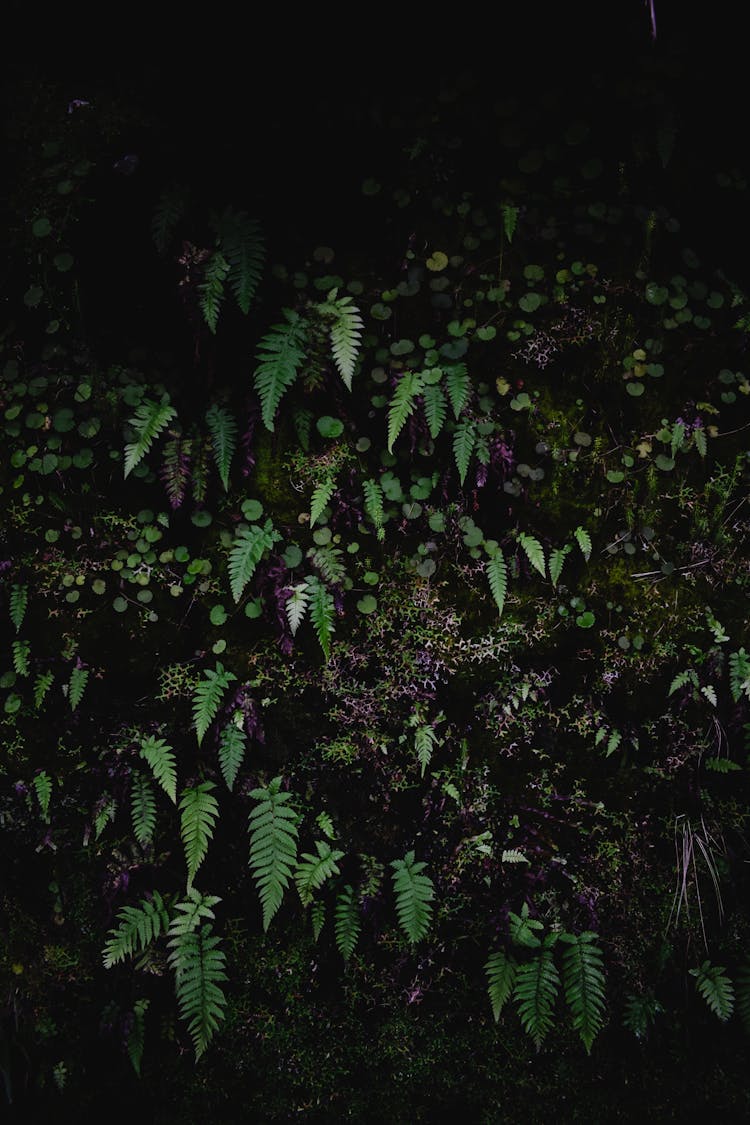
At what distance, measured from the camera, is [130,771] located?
370 cm

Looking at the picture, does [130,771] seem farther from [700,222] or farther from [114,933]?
[700,222]

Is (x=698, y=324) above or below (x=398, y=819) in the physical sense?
above

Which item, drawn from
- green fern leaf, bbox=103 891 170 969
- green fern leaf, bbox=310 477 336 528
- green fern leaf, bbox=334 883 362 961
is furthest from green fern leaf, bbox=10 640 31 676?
green fern leaf, bbox=334 883 362 961

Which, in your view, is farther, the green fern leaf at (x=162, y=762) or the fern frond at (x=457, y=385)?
the green fern leaf at (x=162, y=762)

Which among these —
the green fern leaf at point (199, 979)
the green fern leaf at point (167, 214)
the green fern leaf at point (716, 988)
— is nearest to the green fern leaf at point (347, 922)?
the green fern leaf at point (199, 979)

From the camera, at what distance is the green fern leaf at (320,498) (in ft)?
11.3

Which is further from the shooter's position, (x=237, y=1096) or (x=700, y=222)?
(x=237, y=1096)

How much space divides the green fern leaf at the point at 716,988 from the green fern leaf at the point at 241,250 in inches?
150

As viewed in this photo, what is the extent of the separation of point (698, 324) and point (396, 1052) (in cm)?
388

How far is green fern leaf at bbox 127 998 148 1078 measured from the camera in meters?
3.68

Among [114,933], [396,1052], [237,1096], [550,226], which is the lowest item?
[237,1096]

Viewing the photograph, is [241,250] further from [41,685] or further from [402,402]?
[41,685]

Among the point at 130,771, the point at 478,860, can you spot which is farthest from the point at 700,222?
the point at 130,771

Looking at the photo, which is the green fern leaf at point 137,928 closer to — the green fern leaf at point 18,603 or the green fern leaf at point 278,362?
the green fern leaf at point 18,603
